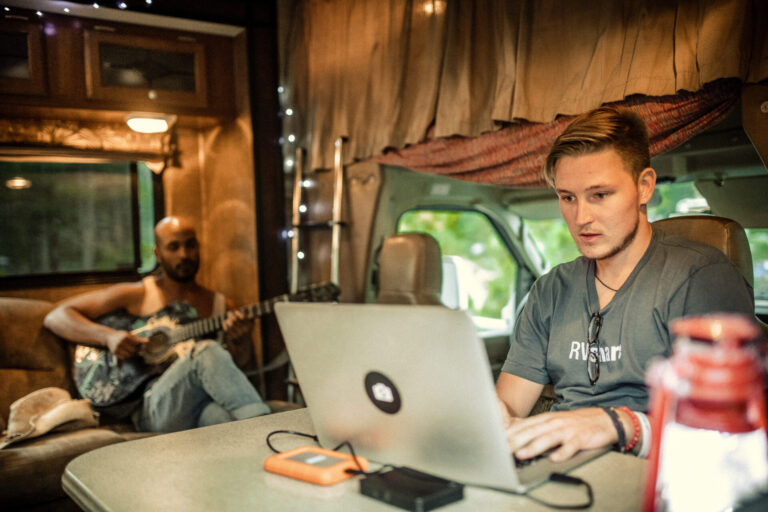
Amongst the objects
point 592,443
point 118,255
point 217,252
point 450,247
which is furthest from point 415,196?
point 592,443

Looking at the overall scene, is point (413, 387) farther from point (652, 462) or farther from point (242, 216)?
point (242, 216)

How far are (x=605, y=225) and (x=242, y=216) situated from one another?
306 centimetres

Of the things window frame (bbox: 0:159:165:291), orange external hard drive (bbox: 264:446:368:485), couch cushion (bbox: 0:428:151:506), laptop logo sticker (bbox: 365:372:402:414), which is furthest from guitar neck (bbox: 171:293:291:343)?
laptop logo sticker (bbox: 365:372:402:414)

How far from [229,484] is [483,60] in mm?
2298

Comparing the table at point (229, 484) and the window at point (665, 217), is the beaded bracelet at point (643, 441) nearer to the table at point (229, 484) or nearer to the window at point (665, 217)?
the table at point (229, 484)

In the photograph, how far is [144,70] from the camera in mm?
3830

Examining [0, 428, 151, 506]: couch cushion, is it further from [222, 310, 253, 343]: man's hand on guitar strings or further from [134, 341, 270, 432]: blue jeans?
[222, 310, 253, 343]: man's hand on guitar strings

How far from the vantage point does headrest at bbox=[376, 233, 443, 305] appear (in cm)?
330

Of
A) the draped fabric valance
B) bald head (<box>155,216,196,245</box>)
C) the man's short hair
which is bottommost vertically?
bald head (<box>155,216,196,245</box>)

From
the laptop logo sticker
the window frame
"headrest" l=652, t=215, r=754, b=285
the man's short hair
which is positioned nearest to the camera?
the laptop logo sticker

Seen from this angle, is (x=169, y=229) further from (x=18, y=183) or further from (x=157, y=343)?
(x=18, y=183)

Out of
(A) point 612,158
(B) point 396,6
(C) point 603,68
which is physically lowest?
(A) point 612,158

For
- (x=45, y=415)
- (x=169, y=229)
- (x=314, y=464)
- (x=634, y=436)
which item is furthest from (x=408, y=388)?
(x=169, y=229)

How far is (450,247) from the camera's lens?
433 cm
